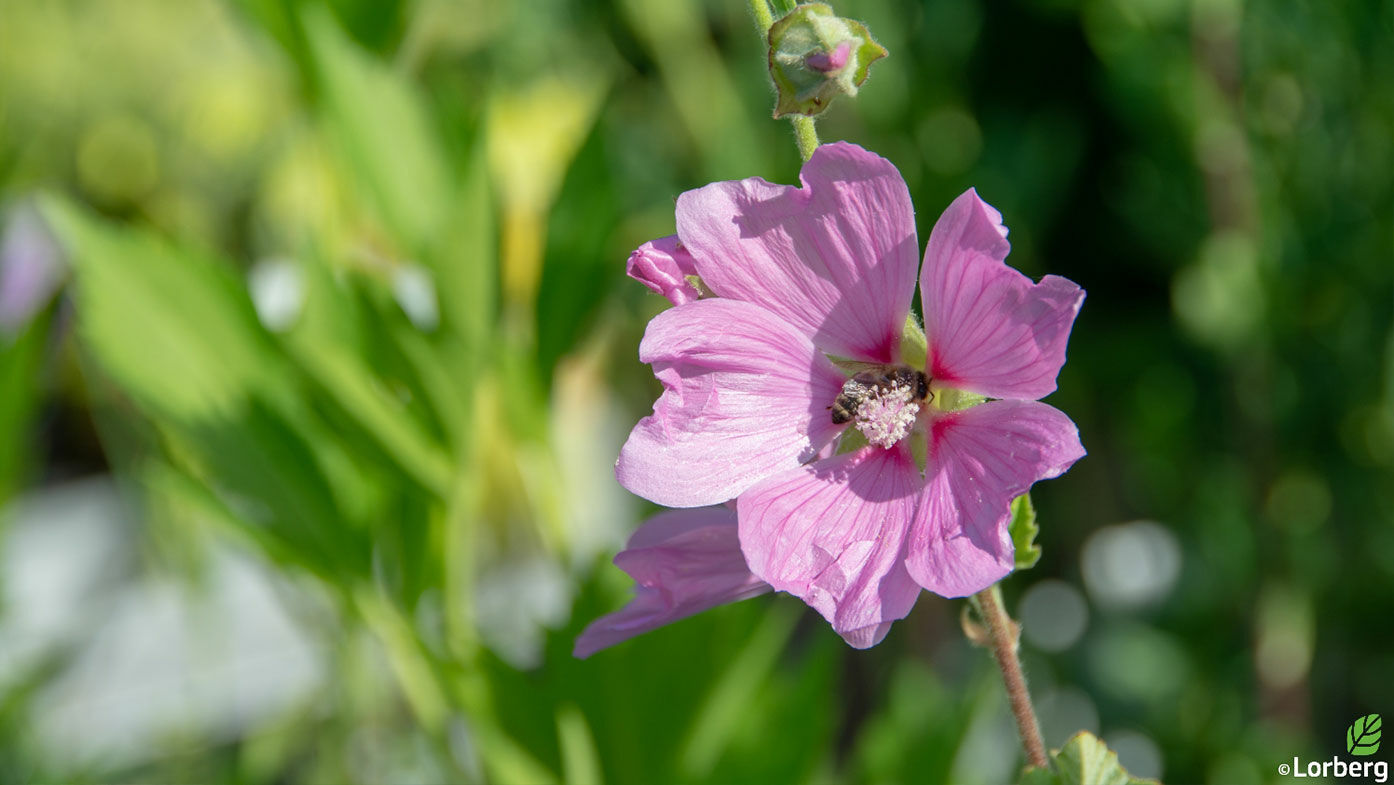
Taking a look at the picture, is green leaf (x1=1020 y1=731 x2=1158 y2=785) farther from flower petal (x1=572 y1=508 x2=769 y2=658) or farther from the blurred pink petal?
the blurred pink petal

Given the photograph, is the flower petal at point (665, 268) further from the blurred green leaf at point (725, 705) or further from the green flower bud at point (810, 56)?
the blurred green leaf at point (725, 705)

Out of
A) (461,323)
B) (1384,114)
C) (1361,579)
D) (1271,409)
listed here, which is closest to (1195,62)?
(1384,114)

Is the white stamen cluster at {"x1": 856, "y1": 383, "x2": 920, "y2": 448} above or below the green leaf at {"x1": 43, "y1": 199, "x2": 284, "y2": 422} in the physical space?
above

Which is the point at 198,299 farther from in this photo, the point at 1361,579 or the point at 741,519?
the point at 1361,579

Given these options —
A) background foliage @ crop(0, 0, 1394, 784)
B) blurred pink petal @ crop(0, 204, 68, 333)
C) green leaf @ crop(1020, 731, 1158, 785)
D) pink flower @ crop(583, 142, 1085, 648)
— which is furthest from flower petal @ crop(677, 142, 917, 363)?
blurred pink petal @ crop(0, 204, 68, 333)

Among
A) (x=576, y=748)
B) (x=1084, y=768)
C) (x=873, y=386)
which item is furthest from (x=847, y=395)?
(x=576, y=748)

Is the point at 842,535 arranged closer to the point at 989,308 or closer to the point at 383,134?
the point at 989,308

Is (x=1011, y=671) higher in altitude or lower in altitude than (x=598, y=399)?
higher
